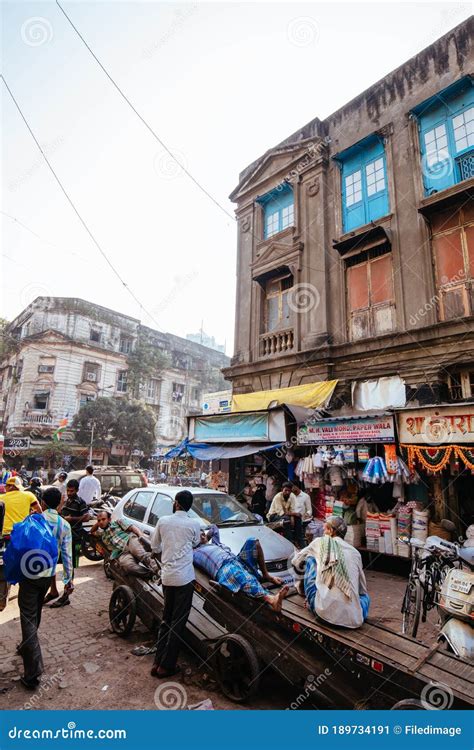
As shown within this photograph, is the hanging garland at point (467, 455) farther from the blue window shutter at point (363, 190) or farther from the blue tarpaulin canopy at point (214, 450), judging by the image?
the blue window shutter at point (363, 190)

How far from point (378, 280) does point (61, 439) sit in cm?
2827

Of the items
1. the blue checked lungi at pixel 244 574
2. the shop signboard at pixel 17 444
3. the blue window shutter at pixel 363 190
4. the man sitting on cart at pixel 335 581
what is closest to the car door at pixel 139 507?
the blue checked lungi at pixel 244 574

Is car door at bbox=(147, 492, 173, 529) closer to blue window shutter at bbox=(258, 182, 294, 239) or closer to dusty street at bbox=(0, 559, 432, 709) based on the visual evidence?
dusty street at bbox=(0, 559, 432, 709)

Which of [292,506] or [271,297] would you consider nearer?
[292,506]

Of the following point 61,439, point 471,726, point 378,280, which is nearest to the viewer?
point 471,726

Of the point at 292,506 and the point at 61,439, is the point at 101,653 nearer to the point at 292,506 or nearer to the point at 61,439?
the point at 292,506

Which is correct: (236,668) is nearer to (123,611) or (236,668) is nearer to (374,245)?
(123,611)

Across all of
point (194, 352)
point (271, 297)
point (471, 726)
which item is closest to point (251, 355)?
point (271, 297)

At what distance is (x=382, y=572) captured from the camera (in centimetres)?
793

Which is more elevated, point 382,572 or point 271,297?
point 271,297

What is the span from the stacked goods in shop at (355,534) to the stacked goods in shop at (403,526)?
889 millimetres

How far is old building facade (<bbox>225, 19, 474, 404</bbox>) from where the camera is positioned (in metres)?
8.58

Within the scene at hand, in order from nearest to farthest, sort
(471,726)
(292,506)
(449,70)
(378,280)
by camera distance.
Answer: (471,726)
(292,506)
(449,70)
(378,280)

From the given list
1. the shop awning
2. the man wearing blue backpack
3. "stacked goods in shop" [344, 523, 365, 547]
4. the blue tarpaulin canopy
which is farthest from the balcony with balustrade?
the man wearing blue backpack
